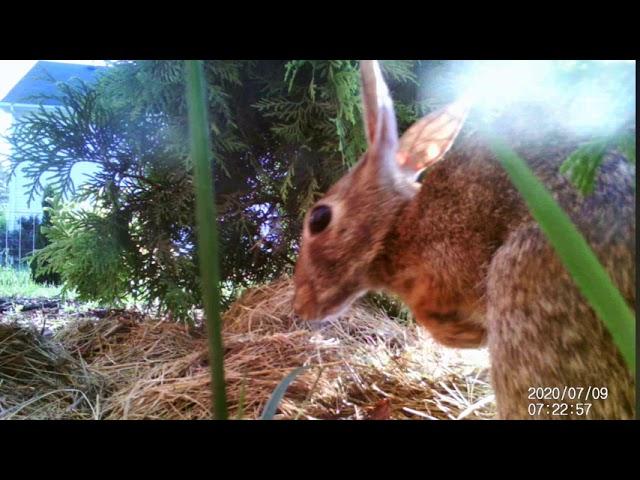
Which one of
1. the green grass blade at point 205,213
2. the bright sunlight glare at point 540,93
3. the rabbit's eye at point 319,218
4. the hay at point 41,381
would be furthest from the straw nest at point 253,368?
the green grass blade at point 205,213

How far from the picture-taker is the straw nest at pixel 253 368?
0.98m

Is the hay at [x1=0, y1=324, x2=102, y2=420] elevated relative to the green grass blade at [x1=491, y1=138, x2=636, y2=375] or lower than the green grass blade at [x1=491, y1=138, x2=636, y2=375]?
elevated

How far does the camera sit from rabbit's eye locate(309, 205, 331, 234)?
3.37ft

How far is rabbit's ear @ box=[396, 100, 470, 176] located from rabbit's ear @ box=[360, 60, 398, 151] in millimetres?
28

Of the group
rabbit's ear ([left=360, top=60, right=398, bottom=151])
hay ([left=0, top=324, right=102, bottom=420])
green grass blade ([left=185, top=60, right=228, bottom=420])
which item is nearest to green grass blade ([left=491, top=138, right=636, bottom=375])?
green grass blade ([left=185, top=60, right=228, bottom=420])

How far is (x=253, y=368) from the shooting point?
0.99 metres

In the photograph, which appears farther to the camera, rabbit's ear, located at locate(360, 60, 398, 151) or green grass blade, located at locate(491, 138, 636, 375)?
rabbit's ear, located at locate(360, 60, 398, 151)

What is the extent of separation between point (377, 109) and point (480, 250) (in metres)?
0.32

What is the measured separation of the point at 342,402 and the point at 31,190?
752mm

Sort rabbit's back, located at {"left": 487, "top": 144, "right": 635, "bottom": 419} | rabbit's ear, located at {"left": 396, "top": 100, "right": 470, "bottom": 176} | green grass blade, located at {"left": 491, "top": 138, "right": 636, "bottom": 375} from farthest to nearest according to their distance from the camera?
rabbit's ear, located at {"left": 396, "top": 100, "right": 470, "bottom": 176}
rabbit's back, located at {"left": 487, "top": 144, "right": 635, "bottom": 419}
green grass blade, located at {"left": 491, "top": 138, "right": 636, "bottom": 375}

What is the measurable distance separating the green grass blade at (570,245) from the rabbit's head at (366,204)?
30.3 inches

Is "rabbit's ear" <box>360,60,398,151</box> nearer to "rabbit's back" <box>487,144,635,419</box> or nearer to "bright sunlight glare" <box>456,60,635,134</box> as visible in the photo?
"bright sunlight glare" <box>456,60,635,134</box>

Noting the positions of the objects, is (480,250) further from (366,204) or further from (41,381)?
(41,381)
